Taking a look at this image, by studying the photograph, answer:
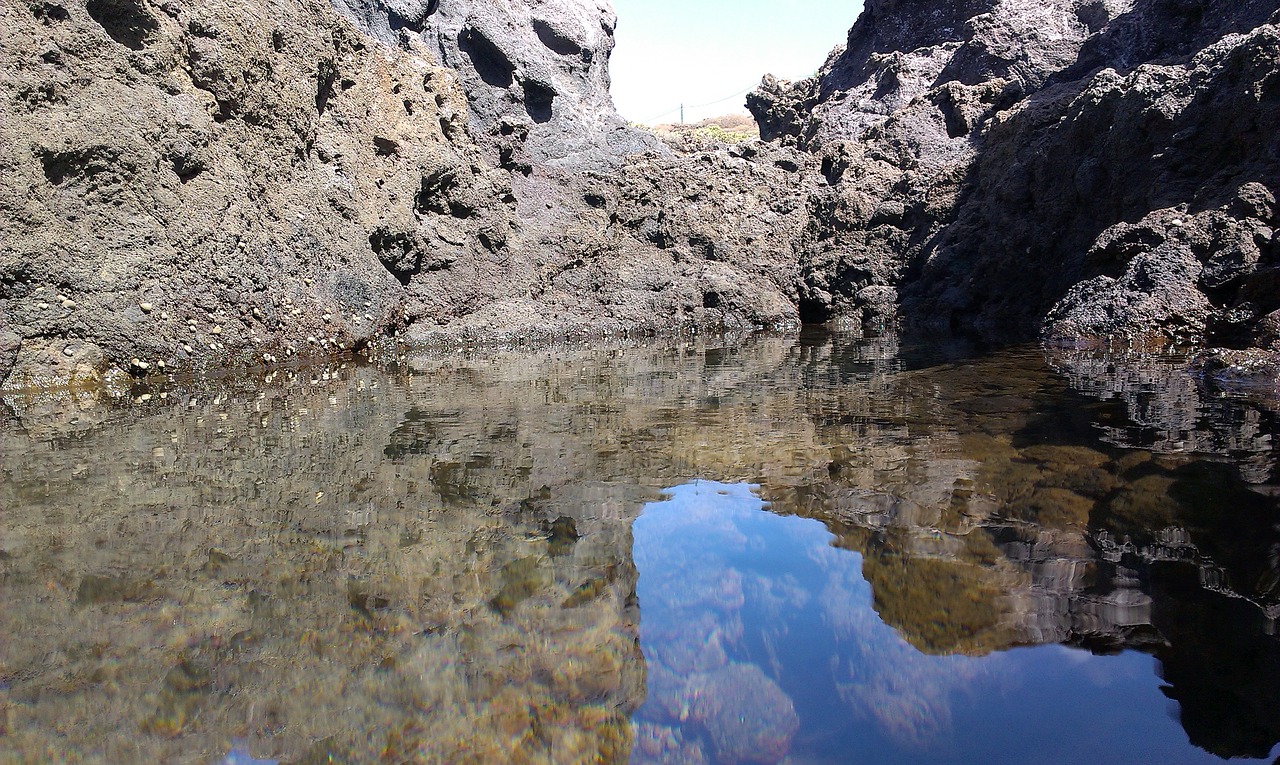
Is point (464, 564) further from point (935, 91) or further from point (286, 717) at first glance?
point (935, 91)

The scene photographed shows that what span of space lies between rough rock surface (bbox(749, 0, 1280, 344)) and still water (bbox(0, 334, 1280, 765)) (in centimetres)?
377

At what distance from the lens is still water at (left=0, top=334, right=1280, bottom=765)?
54.9 inches

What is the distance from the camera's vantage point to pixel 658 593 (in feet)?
6.40

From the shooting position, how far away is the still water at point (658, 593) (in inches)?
54.9

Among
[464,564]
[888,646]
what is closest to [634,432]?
[464,564]

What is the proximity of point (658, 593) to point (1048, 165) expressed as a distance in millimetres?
9007

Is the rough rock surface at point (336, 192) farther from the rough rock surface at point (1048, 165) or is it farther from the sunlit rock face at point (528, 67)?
the rough rock surface at point (1048, 165)

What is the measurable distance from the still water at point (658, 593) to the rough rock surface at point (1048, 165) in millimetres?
3767

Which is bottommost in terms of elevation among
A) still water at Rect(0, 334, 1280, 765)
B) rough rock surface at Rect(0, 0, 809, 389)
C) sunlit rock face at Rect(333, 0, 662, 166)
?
still water at Rect(0, 334, 1280, 765)

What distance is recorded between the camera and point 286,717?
58.1 inches

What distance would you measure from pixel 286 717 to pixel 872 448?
2378 millimetres

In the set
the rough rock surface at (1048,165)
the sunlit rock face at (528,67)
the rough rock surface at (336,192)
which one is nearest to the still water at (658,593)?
the rough rock surface at (336,192)

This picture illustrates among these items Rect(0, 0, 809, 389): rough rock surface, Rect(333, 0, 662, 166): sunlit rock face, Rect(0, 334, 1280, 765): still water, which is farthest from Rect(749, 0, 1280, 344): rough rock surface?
Rect(0, 334, 1280, 765): still water

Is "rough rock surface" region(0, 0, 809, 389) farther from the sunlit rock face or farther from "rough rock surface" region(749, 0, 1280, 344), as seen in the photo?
"rough rock surface" region(749, 0, 1280, 344)
